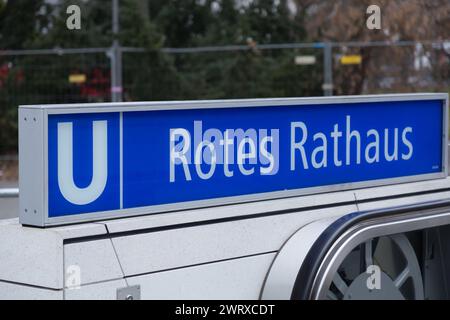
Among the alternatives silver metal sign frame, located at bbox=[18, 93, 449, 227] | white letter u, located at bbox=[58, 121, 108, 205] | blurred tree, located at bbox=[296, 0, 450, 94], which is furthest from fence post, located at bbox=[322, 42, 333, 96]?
white letter u, located at bbox=[58, 121, 108, 205]

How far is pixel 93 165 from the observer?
2350 millimetres

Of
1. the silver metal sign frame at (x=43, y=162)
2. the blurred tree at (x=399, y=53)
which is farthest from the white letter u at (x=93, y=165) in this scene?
the blurred tree at (x=399, y=53)

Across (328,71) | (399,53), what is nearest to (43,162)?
(328,71)

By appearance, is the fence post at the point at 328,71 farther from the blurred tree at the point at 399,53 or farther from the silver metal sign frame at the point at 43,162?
the silver metal sign frame at the point at 43,162

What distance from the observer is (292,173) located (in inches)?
112

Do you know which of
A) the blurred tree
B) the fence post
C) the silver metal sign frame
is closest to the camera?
the silver metal sign frame

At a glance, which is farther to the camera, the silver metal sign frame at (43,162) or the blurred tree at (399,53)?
the blurred tree at (399,53)

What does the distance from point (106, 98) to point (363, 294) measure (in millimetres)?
8104

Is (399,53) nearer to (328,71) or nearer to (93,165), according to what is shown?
(328,71)

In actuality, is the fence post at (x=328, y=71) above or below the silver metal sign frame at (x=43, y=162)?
above

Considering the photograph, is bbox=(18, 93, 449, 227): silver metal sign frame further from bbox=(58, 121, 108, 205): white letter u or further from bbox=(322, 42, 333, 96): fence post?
bbox=(322, 42, 333, 96): fence post

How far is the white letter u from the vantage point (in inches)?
90.1

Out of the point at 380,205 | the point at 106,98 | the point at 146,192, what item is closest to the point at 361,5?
the point at 106,98

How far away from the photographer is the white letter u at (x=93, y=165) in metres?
2.29
